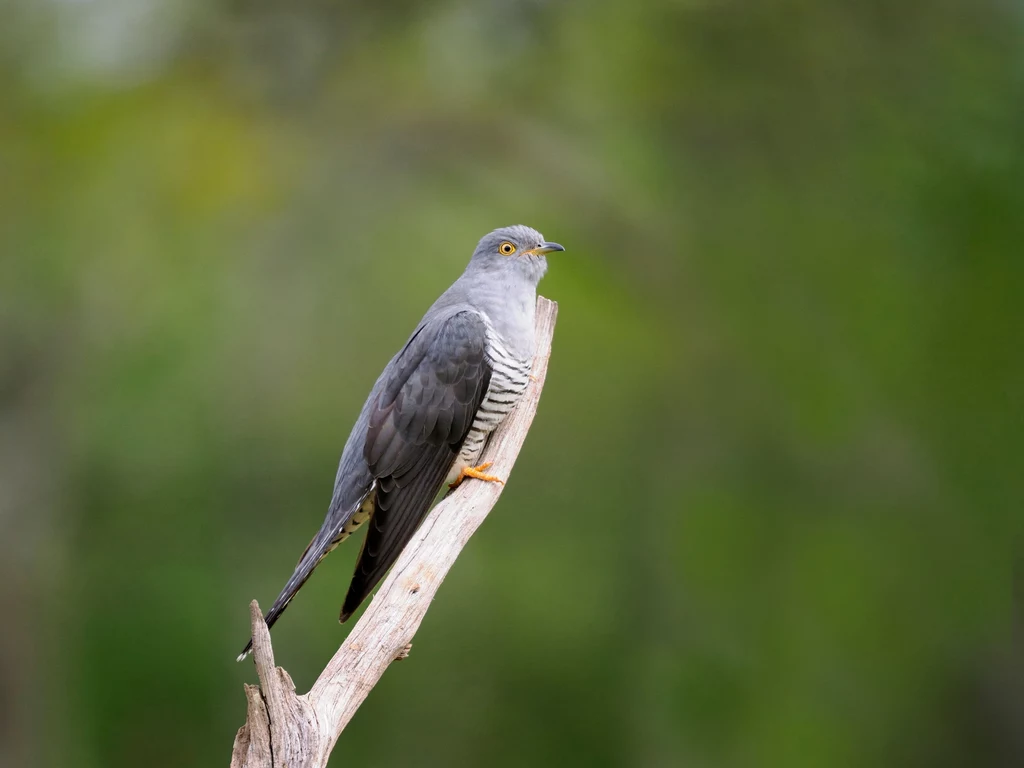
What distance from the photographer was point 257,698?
1642 millimetres

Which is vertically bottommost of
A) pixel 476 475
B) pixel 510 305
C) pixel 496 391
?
pixel 476 475

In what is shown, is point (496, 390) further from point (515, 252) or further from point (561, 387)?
point (561, 387)

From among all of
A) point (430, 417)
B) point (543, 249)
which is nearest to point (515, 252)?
point (543, 249)

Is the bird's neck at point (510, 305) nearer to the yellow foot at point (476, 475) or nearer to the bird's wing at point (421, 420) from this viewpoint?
the bird's wing at point (421, 420)

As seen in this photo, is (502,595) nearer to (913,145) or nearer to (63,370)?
(63,370)

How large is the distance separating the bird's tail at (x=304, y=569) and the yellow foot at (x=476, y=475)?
0.34m

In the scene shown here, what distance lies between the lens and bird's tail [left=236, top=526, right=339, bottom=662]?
204 centimetres

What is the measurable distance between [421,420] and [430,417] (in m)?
0.03

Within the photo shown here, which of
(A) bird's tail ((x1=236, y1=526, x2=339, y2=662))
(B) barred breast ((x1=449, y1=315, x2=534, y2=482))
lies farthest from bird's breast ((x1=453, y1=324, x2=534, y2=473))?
(A) bird's tail ((x1=236, y1=526, x2=339, y2=662))

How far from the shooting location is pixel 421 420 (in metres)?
2.45

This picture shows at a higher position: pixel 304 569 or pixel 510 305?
pixel 510 305

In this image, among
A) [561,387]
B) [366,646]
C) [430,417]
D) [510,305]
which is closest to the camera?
[366,646]

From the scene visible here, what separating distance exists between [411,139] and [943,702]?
3.88m

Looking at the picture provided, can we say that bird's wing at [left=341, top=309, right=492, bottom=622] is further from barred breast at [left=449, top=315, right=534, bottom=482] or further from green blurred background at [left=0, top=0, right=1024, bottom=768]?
green blurred background at [left=0, top=0, right=1024, bottom=768]
